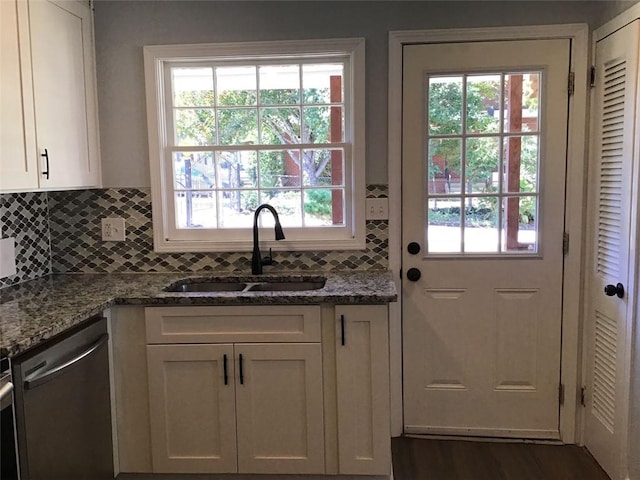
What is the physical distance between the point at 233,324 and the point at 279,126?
3.46ft

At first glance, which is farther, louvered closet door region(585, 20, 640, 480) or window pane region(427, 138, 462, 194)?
window pane region(427, 138, 462, 194)

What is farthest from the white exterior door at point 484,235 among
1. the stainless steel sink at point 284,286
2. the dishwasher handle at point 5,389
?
the dishwasher handle at point 5,389

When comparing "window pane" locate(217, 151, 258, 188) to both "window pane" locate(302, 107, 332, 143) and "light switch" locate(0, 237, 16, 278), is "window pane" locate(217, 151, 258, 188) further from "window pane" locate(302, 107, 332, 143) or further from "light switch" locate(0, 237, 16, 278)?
"light switch" locate(0, 237, 16, 278)

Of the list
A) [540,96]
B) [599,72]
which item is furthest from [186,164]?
[599,72]

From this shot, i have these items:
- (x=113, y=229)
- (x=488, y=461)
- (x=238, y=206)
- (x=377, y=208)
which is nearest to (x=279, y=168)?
(x=238, y=206)

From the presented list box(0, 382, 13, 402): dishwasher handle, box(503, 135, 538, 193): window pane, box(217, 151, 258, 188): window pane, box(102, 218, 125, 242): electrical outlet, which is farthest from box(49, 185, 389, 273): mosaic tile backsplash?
box(0, 382, 13, 402): dishwasher handle

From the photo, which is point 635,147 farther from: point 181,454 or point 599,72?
point 181,454

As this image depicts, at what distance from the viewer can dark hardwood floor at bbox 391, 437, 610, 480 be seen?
2.42 m

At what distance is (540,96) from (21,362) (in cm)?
236

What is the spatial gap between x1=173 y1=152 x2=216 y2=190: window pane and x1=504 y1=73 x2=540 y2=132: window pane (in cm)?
147

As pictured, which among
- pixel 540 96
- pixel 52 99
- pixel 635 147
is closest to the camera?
pixel 635 147

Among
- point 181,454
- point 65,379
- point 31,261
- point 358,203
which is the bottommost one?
point 181,454

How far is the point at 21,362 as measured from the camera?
5.45 feet

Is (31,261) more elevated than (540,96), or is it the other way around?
(540,96)
